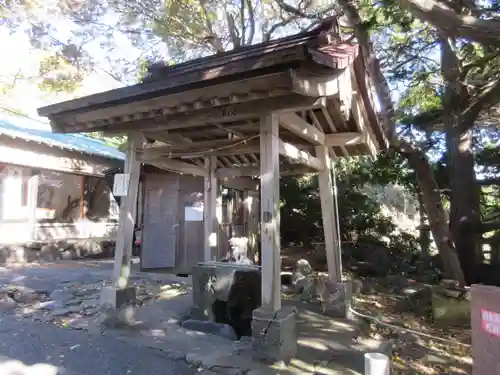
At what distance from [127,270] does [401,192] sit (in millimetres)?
19693

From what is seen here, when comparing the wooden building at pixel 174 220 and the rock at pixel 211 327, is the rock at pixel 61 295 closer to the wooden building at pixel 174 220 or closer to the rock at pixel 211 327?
Answer: the rock at pixel 211 327

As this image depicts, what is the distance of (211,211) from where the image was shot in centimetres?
750

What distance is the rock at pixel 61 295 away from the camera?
7043 mm

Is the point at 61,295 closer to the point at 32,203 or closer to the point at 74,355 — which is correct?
the point at 74,355

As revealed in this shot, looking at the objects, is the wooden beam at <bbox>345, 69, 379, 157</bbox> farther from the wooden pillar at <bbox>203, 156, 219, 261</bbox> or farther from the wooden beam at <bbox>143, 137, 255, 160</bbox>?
A: the wooden pillar at <bbox>203, 156, 219, 261</bbox>

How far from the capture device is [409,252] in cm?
1382

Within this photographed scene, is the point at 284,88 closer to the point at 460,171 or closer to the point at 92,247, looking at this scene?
the point at 460,171

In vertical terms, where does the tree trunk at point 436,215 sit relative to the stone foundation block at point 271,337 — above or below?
above

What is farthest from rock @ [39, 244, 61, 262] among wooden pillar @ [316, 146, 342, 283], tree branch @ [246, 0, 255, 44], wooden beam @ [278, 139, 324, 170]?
wooden beam @ [278, 139, 324, 170]

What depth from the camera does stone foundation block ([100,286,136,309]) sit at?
5559mm

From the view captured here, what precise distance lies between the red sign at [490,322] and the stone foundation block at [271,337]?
200cm

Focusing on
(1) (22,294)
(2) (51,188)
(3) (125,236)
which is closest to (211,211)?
(3) (125,236)

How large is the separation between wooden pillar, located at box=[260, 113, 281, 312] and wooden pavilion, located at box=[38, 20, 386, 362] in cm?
1

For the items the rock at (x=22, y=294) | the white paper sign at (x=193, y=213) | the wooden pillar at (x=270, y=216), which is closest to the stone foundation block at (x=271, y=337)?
the wooden pillar at (x=270, y=216)
